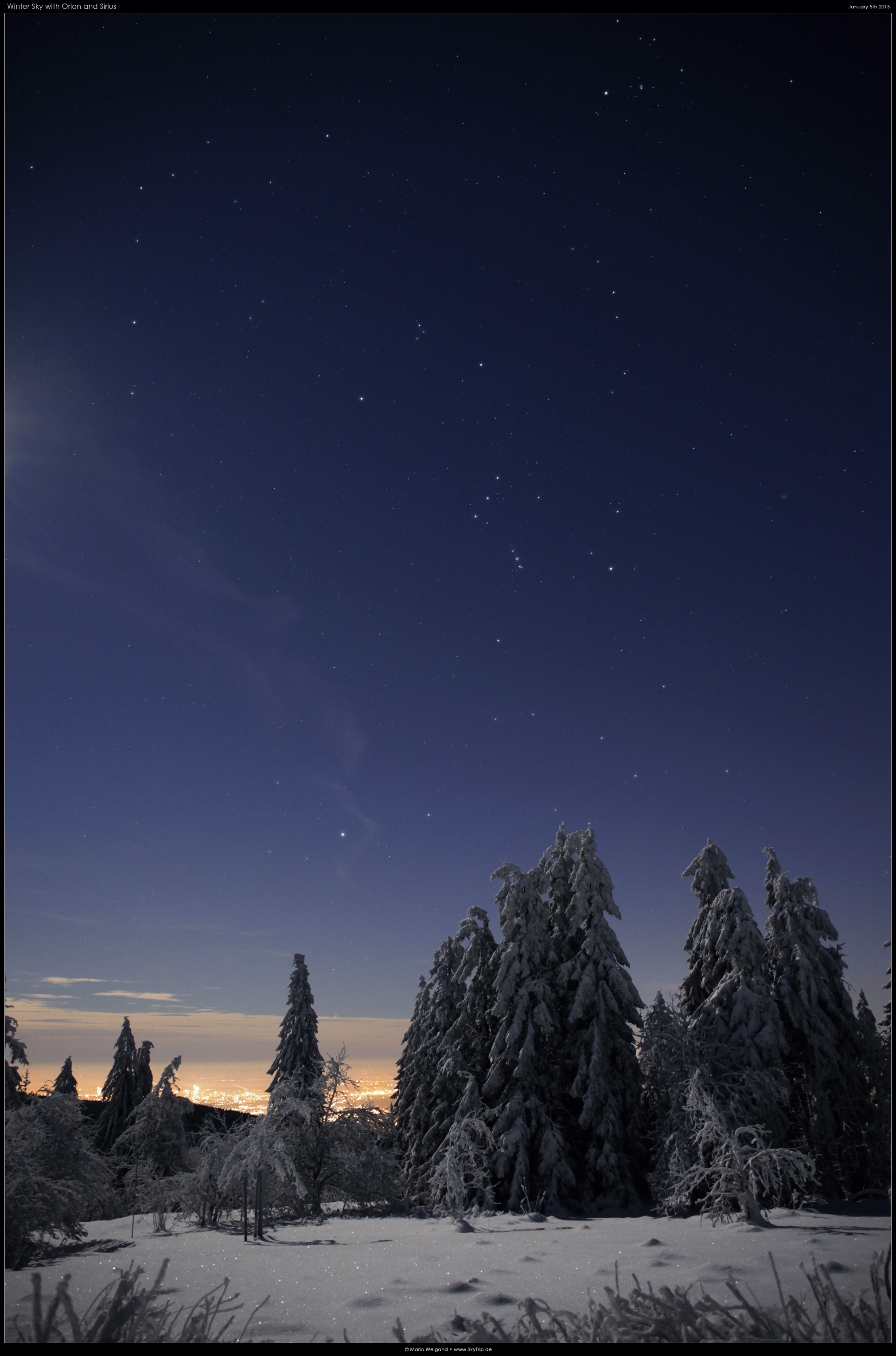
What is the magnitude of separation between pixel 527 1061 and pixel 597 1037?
200cm

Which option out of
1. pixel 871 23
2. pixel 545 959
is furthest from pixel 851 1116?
pixel 871 23

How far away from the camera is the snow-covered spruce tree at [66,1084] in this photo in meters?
7.61

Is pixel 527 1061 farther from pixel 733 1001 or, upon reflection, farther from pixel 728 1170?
pixel 728 1170

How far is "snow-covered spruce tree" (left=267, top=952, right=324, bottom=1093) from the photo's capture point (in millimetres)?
25344

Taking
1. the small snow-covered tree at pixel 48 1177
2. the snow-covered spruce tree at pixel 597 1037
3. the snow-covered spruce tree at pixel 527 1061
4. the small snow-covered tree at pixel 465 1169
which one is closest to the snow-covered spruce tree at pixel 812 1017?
the snow-covered spruce tree at pixel 597 1037

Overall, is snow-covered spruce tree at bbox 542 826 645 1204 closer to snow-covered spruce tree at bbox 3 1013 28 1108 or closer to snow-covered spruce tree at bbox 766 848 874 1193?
snow-covered spruce tree at bbox 766 848 874 1193

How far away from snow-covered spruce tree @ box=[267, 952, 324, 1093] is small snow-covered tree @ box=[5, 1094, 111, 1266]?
719 inches

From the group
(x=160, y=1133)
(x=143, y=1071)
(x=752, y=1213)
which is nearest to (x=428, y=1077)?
(x=160, y=1133)

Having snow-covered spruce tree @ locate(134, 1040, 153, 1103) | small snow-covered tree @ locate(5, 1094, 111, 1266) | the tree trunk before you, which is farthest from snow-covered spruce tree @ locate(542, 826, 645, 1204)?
snow-covered spruce tree @ locate(134, 1040, 153, 1103)

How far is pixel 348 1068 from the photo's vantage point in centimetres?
1664

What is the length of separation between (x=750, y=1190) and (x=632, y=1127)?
10421mm

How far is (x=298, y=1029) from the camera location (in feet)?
85.7

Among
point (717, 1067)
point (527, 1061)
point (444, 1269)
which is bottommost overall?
point (527, 1061)

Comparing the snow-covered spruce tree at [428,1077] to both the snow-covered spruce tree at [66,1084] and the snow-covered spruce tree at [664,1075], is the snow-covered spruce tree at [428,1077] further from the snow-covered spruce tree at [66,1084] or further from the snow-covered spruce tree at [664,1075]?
the snow-covered spruce tree at [66,1084]
